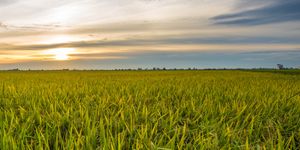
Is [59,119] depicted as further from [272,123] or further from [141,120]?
[272,123]

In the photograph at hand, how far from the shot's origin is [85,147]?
237cm

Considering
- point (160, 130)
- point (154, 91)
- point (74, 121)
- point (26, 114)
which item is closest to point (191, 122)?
point (160, 130)

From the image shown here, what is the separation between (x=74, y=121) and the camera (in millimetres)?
3078

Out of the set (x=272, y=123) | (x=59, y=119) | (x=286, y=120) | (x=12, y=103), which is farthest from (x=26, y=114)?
(x=286, y=120)

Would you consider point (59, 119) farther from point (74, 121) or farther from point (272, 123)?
point (272, 123)

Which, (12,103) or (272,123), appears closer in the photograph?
(272,123)

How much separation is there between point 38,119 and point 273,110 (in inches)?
116

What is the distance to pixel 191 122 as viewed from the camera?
10.6ft

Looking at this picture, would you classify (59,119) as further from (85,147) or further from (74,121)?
(85,147)

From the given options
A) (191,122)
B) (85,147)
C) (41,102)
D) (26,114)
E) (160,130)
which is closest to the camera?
(85,147)

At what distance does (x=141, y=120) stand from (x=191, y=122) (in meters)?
0.53

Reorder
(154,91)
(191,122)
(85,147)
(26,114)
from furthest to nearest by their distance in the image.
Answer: (154,91) → (26,114) → (191,122) → (85,147)

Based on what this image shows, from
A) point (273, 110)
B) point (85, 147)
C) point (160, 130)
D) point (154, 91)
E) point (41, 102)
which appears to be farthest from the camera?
point (154, 91)

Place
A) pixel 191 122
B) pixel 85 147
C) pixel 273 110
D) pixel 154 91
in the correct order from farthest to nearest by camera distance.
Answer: pixel 154 91 < pixel 273 110 < pixel 191 122 < pixel 85 147
